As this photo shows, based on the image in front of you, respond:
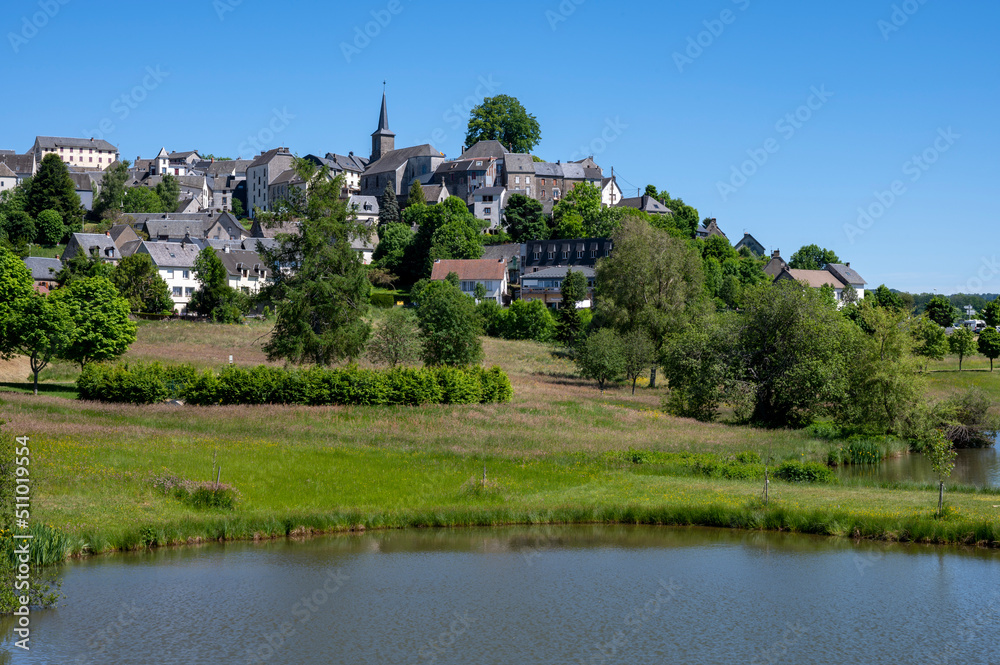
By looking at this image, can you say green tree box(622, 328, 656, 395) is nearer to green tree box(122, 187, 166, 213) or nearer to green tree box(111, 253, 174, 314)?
green tree box(111, 253, 174, 314)

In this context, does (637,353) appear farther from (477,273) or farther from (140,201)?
(140,201)

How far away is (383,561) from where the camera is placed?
88.3 ft

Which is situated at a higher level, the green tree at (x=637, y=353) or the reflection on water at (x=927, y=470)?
the green tree at (x=637, y=353)

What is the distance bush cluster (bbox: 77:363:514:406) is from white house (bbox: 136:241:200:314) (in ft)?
237

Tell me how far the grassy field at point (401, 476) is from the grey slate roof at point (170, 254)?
70247mm

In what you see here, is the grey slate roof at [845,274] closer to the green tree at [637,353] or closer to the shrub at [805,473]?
the green tree at [637,353]

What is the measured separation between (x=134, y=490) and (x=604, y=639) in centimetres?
1764

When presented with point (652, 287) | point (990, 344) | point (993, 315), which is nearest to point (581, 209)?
point (993, 315)

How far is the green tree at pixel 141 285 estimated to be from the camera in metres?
98.0

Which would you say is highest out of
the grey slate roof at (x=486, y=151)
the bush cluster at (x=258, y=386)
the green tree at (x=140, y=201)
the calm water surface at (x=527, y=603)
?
the grey slate roof at (x=486, y=151)

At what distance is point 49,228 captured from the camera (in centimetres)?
12912

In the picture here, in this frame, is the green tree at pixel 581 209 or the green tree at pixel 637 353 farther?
the green tree at pixel 581 209

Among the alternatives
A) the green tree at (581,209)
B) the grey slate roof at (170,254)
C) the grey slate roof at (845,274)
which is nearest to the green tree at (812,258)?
the grey slate roof at (845,274)

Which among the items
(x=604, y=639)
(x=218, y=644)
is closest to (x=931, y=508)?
(x=604, y=639)
